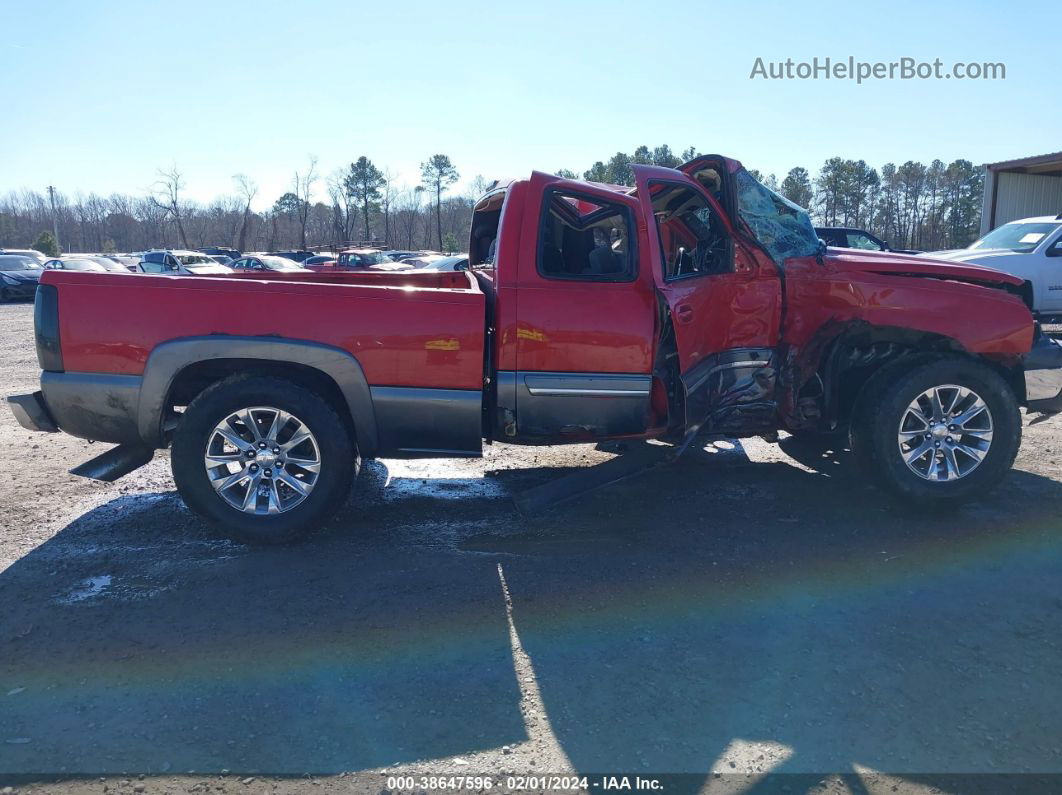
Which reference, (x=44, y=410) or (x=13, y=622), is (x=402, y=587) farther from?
(x=44, y=410)

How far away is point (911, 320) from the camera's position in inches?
204

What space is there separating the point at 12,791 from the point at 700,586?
3069mm

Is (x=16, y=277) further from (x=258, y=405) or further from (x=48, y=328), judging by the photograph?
(x=258, y=405)

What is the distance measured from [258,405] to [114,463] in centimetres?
108

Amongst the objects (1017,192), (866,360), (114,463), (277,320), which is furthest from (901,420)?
(1017,192)

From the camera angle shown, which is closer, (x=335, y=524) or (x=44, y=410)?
(x=44, y=410)

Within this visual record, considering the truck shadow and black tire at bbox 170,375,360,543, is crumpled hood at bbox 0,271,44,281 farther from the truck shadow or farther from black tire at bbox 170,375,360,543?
black tire at bbox 170,375,360,543

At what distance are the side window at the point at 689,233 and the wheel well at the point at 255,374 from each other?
223cm

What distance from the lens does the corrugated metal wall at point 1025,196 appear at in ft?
79.5

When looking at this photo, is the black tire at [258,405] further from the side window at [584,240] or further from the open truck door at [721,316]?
the open truck door at [721,316]

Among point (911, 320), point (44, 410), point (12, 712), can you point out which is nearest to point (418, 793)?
point (12, 712)

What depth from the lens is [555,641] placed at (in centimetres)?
360

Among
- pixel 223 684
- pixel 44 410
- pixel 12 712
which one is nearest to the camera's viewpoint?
pixel 12 712

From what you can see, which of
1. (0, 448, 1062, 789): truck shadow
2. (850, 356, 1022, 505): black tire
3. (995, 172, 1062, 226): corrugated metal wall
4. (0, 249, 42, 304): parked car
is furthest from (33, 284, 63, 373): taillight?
(995, 172, 1062, 226): corrugated metal wall
